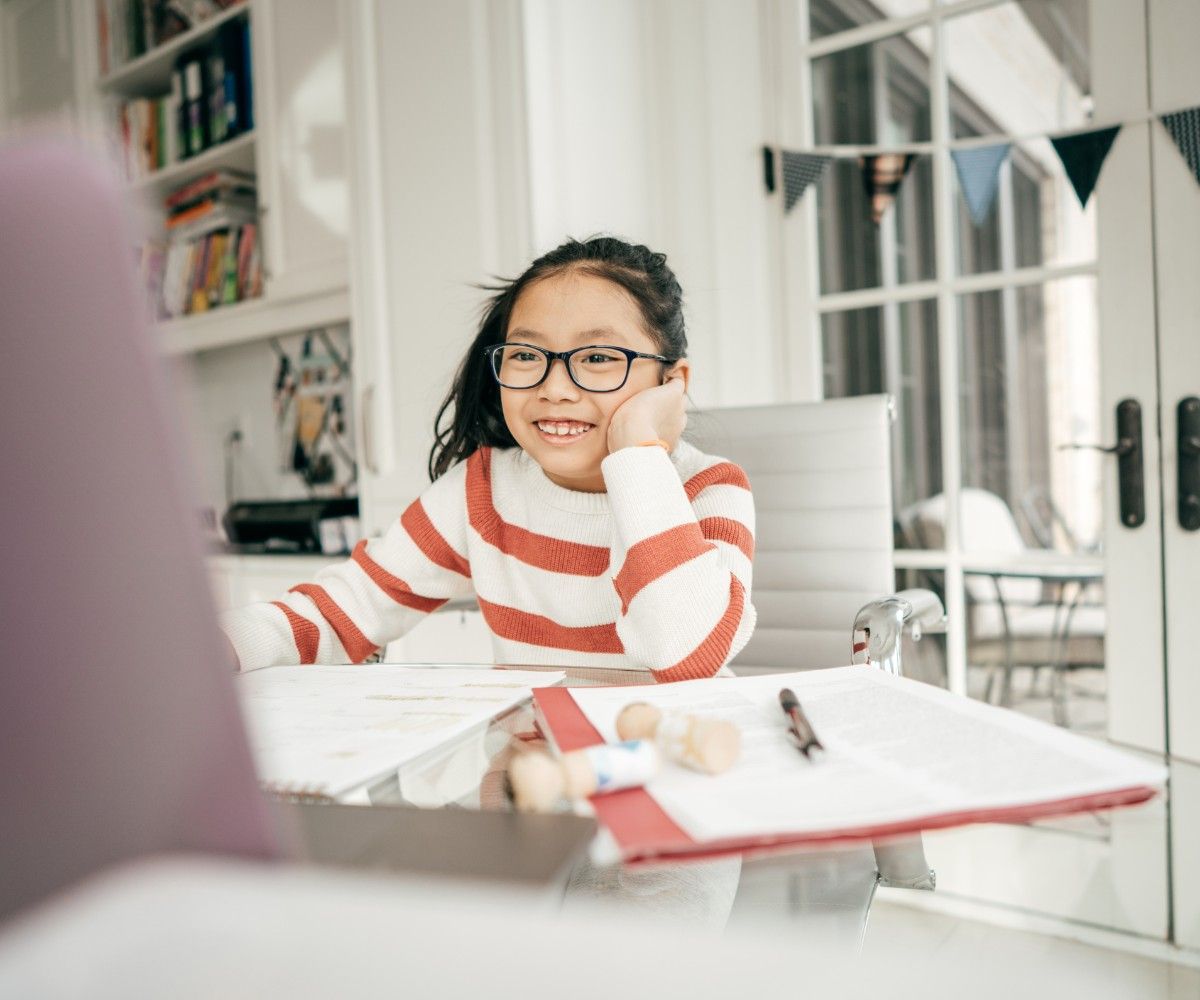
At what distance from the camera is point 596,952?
0.16 m

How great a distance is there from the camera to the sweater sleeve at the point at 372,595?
976mm

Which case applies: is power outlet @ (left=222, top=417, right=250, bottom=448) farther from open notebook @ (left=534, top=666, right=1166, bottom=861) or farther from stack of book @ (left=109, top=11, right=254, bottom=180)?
open notebook @ (left=534, top=666, right=1166, bottom=861)

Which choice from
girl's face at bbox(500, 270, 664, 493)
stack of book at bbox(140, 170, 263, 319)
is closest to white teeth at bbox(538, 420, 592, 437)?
girl's face at bbox(500, 270, 664, 493)

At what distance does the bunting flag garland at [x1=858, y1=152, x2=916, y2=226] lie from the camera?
2.05m

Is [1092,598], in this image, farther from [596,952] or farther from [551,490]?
[596,952]

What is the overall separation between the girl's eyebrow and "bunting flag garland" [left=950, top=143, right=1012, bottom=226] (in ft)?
4.12

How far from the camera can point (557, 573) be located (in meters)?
1.16

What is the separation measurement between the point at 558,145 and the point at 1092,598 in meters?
1.54

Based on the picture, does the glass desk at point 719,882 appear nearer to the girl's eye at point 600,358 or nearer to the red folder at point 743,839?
the red folder at point 743,839

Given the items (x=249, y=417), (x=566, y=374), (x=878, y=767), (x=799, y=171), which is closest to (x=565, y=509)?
(x=566, y=374)

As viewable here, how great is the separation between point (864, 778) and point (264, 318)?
2.68 meters

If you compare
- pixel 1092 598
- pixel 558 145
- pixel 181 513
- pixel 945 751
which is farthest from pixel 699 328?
pixel 181 513

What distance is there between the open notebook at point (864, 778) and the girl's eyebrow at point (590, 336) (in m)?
0.60

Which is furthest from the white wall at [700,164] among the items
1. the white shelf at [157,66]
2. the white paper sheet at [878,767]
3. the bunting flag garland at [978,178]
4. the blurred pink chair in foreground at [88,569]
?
the blurred pink chair in foreground at [88,569]
